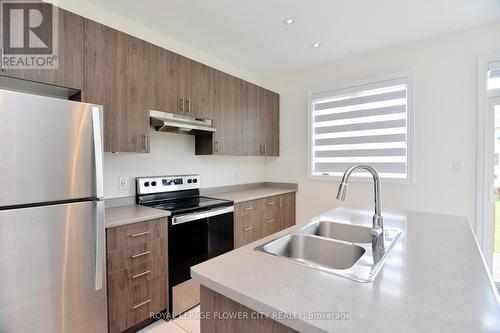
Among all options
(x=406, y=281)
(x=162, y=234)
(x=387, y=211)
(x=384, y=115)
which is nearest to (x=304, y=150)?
(x=384, y=115)

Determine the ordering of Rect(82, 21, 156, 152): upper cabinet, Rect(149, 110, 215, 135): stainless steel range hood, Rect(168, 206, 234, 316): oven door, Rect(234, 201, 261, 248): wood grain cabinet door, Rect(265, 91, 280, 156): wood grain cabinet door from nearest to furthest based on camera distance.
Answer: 1. Rect(82, 21, 156, 152): upper cabinet
2. Rect(168, 206, 234, 316): oven door
3. Rect(149, 110, 215, 135): stainless steel range hood
4. Rect(234, 201, 261, 248): wood grain cabinet door
5. Rect(265, 91, 280, 156): wood grain cabinet door

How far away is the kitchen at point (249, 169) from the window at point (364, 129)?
0.08 feet

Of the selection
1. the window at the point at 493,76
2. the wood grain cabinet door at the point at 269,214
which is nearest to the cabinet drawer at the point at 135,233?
the wood grain cabinet door at the point at 269,214

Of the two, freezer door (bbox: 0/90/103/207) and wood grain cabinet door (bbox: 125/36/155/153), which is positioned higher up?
wood grain cabinet door (bbox: 125/36/155/153)

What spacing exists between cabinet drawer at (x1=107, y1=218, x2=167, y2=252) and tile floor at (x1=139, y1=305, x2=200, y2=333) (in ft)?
2.36

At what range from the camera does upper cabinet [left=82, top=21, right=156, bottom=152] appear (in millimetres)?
1764

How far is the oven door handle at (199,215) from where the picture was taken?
6.66 feet

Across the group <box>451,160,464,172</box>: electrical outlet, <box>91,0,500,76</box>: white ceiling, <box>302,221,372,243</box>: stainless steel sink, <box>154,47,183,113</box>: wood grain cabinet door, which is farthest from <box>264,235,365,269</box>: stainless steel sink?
<box>451,160,464,172</box>: electrical outlet

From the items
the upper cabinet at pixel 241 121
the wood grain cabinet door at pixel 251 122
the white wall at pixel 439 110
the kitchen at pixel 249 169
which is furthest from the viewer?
the wood grain cabinet door at pixel 251 122

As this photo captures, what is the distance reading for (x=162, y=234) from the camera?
195 centimetres

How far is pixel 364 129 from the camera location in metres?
3.05

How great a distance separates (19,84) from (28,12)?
461 millimetres

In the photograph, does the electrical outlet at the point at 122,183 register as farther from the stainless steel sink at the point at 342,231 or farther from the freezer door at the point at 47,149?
the stainless steel sink at the point at 342,231

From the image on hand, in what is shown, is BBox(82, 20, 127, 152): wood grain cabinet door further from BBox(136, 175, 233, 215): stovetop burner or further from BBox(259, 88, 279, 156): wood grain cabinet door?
BBox(259, 88, 279, 156): wood grain cabinet door
